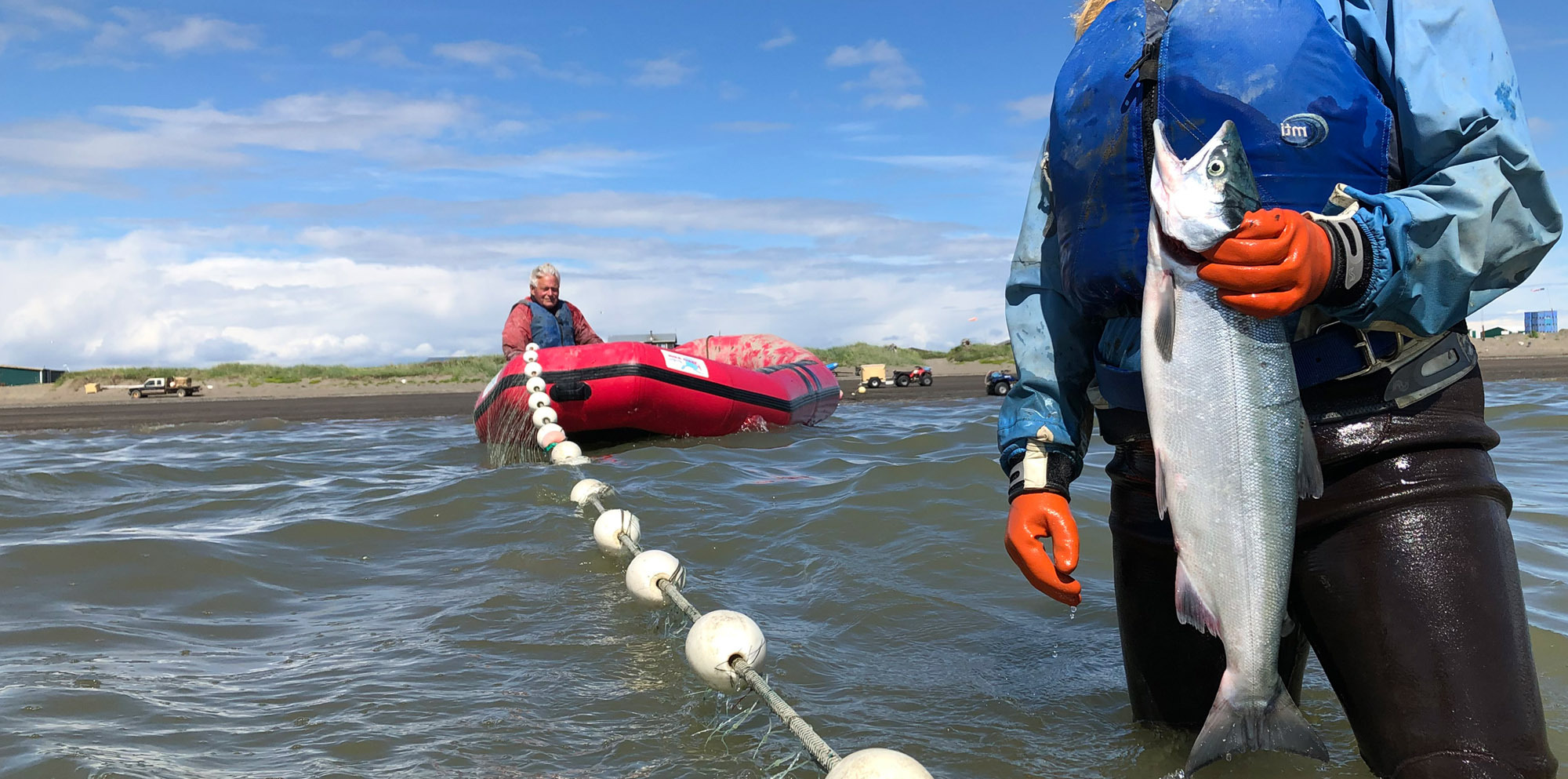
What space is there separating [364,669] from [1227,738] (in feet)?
9.41

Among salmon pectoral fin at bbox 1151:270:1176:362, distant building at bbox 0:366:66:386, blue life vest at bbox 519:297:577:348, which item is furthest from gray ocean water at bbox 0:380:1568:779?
distant building at bbox 0:366:66:386

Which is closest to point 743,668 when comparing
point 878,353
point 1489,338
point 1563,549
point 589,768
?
point 589,768

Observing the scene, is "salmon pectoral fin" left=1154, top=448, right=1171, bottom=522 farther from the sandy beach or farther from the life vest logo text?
the sandy beach

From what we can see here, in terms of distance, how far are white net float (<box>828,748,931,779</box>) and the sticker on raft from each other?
8.87 m

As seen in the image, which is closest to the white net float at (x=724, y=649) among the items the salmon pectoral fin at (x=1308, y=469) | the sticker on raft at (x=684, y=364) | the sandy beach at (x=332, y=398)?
the salmon pectoral fin at (x=1308, y=469)

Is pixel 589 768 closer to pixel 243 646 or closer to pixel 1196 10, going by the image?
pixel 243 646

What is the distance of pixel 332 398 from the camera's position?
2669 cm

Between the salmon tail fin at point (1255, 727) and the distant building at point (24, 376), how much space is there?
123 ft

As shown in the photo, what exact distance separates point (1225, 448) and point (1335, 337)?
1.15 ft

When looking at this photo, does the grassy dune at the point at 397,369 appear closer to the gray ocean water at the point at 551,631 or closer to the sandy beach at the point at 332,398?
the sandy beach at the point at 332,398

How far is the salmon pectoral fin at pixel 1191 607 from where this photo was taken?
210 centimetres

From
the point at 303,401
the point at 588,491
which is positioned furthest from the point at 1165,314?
the point at 303,401

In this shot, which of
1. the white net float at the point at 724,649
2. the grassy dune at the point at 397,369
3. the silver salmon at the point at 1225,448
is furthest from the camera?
the grassy dune at the point at 397,369

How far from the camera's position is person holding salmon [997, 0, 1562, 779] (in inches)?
76.1
